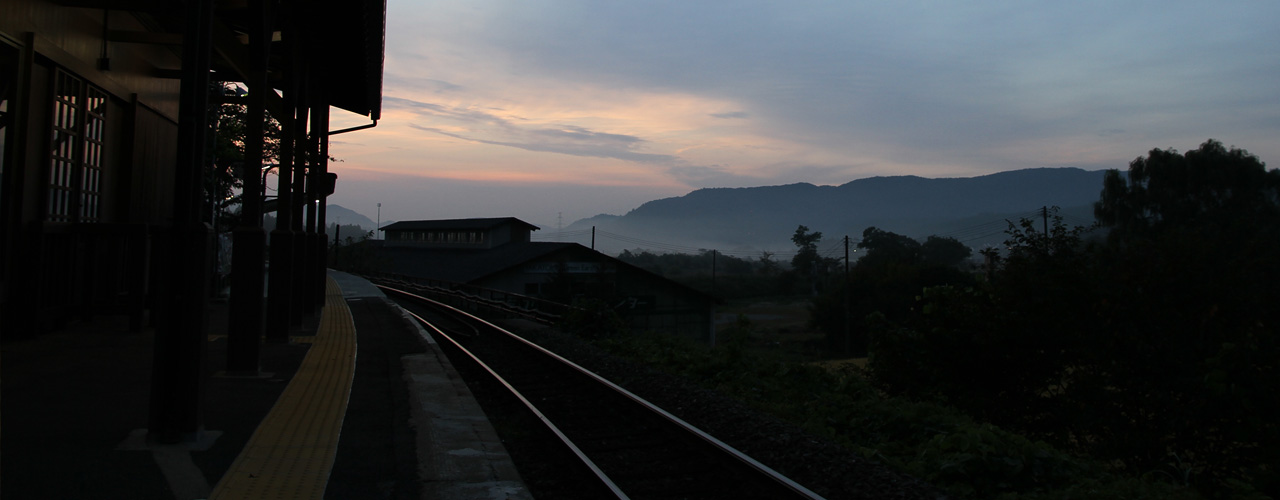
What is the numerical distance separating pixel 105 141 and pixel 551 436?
10136 millimetres

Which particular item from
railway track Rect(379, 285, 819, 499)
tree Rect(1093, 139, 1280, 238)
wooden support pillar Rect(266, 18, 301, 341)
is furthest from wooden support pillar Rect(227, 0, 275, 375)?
tree Rect(1093, 139, 1280, 238)

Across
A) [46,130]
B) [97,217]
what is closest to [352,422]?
[46,130]

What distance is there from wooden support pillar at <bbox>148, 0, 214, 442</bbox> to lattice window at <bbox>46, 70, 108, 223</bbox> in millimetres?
6891

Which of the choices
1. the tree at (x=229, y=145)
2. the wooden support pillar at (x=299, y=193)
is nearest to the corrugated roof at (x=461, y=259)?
the tree at (x=229, y=145)

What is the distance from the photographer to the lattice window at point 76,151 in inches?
436

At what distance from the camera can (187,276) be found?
18.6 ft

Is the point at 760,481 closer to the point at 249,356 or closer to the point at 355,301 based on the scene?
the point at 249,356

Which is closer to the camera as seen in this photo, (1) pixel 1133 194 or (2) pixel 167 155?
(2) pixel 167 155

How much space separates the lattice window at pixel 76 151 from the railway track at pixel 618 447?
20.3 feet

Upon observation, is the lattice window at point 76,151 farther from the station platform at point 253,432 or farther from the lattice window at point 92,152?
the station platform at point 253,432

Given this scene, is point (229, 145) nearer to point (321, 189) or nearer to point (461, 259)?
point (321, 189)

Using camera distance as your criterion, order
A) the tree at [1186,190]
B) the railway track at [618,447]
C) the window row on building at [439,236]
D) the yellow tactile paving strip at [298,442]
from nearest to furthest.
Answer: the yellow tactile paving strip at [298,442] → the railway track at [618,447] → the tree at [1186,190] → the window row on building at [439,236]

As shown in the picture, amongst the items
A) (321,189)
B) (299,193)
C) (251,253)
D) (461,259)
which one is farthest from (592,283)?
(251,253)

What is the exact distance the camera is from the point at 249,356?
29.4 feet
